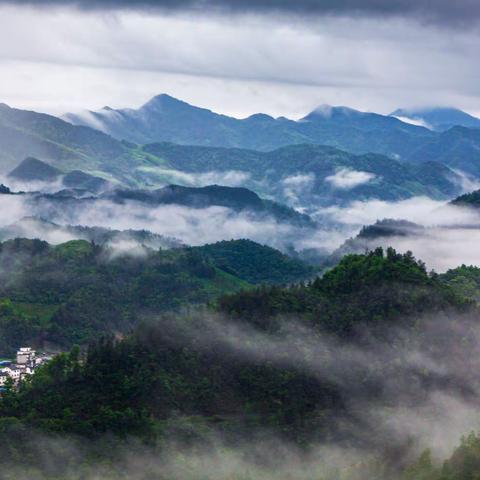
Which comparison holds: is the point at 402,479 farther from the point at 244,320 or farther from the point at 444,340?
the point at 244,320

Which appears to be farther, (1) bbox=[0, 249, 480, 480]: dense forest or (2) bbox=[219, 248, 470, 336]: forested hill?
(2) bbox=[219, 248, 470, 336]: forested hill

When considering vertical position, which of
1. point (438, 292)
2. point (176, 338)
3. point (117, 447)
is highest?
point (438, 292)

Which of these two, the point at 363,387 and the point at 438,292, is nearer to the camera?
the point at 363,387

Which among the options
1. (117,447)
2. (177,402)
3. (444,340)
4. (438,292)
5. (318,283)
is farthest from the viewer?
(318,283)

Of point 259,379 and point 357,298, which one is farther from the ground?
point 357,298

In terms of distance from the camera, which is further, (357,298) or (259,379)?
(357,298)

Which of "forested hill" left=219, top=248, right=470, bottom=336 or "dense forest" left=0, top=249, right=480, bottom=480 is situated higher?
"forested hill" left=219, top=248, right=470, bottom=336

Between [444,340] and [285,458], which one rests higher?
[444,340]

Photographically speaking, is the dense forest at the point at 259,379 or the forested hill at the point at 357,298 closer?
the dense forest at the point at 259,379

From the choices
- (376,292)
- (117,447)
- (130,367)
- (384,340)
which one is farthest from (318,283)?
(117,447)

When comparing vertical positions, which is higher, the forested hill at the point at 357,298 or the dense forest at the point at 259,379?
the forested hill at the point at 357,298

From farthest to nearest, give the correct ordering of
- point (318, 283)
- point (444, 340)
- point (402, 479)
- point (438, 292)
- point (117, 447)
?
1. point (318, 283)
2. point (438, 292)
3. point (444, 340)
4. point (117, 447)
5. point (402, 479)
